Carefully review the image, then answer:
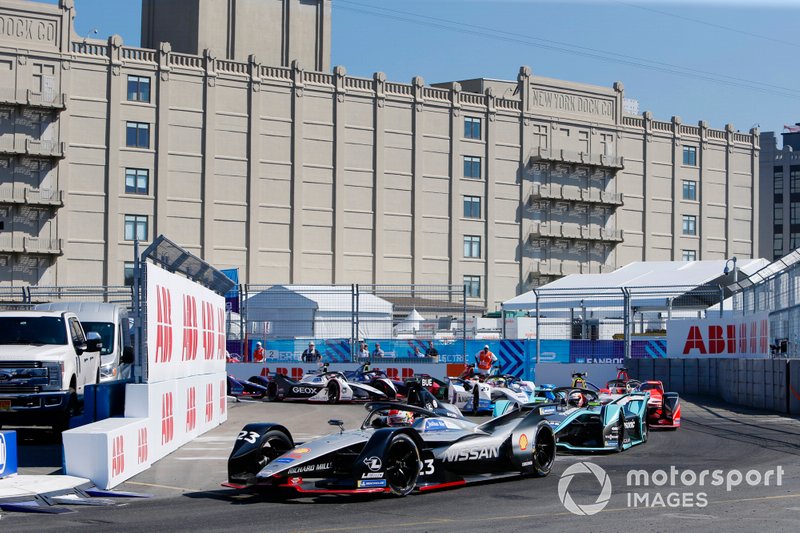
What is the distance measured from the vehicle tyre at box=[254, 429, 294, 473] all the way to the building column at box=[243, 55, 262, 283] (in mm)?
52499

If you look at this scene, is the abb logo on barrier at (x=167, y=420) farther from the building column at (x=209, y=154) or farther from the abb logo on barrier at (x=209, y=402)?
the building column at (x=209, y=154)

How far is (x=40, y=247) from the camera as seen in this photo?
5991cm

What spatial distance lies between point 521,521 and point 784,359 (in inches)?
612

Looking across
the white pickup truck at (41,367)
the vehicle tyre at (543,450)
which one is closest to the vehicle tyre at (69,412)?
the white pickup truck at (41,367)

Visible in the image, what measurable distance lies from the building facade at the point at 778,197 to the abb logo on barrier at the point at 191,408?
301ft

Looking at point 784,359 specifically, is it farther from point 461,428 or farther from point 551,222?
point 551,222

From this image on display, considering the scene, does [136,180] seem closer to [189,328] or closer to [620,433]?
[189,328]

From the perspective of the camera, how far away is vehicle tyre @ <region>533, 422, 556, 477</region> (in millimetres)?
13148

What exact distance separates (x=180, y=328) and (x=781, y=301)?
1447 centimetres

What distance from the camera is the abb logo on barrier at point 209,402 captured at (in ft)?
63.7

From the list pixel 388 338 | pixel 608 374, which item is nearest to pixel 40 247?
pixel 388 338

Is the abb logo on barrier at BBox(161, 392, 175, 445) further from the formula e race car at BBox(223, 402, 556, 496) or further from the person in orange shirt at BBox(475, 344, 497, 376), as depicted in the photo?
the person in orange shirt at BBox(475, 344, 497, 376)

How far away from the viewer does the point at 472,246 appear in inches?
2840

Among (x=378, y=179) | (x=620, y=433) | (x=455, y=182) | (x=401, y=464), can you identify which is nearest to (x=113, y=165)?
(x=378, y=179)
